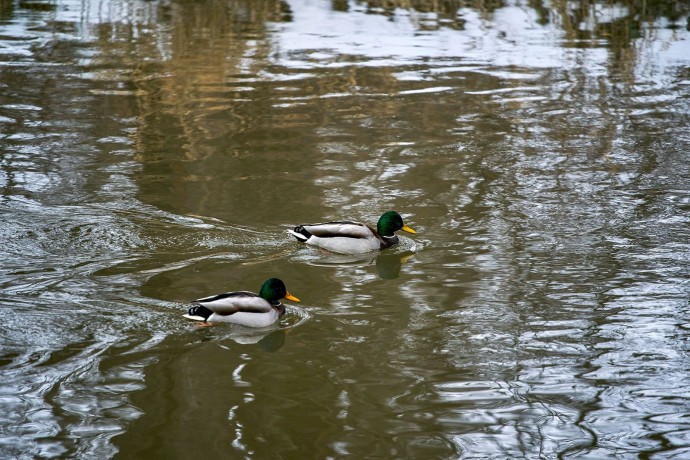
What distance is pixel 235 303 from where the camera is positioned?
8062 mm

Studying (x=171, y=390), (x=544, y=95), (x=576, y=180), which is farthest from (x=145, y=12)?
(x=171, y=390)

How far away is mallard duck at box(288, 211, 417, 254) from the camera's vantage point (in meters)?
9.91

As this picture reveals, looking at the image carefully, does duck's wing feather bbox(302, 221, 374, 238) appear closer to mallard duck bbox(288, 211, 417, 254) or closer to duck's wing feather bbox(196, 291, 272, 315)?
mallard duck bbox(288, 211, 417, 254)

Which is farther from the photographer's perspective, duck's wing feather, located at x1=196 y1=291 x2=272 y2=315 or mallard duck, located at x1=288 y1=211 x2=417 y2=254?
mallard duck, located at x1=288 y1=211 x2=417 y2=254

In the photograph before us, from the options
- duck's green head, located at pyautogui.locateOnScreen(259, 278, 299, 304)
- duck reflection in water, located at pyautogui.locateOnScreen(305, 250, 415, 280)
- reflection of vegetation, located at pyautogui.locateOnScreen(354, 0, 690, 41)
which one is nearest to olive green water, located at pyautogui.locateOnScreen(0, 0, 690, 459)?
duck reflection in water, located at pyautogui.locateOnScreen(305, 250, 415, 280)

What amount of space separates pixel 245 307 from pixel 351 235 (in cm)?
216

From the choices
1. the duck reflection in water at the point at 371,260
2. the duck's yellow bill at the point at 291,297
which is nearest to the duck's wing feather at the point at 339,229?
the duck reflection in water at the point at 371,260

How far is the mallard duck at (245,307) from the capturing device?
7969 mm

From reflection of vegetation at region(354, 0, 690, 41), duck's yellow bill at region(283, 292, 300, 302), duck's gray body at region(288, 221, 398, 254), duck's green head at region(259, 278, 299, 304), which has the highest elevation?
reflection of vegetation at region(354, 0, 690, 41)

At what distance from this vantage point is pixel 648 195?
459 inches

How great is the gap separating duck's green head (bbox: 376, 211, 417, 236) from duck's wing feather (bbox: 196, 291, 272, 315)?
2.40m

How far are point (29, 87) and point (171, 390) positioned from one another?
10.5 meters

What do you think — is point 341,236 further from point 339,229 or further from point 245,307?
point 245,307

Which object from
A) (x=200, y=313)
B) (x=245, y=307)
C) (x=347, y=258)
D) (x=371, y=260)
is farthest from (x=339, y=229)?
(x=200, y=313)
